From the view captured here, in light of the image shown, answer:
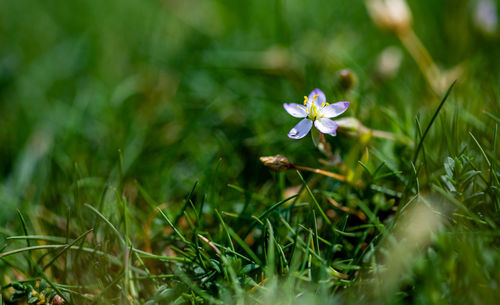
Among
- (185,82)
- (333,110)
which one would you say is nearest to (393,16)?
(333,110)

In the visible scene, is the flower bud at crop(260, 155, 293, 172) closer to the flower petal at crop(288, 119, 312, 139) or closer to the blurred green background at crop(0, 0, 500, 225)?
the flower petal at crop(288, 119, 312, 139)

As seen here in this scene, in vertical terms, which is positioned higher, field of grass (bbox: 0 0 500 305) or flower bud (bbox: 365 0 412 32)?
flower bud (bbox: 365 0 412 32)

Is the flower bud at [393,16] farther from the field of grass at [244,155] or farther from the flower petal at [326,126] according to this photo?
the flower petal at [326,126]

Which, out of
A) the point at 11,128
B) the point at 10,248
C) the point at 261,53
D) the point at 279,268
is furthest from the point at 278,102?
the point at 11,128

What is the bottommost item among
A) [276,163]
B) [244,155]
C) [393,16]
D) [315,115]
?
[244,155]

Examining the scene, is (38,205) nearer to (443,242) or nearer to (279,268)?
(279,268)

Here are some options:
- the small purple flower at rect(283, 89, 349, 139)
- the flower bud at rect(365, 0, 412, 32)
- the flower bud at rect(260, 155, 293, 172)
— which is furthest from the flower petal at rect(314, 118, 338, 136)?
the flower bud at rect(365, 0, 412, 32)

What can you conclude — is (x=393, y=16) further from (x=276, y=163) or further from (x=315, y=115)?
(x=276, y=163)
